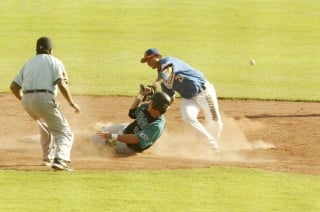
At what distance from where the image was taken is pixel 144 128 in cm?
1306

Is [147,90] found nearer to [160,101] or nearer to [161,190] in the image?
[160,101]

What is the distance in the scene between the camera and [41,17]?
1350 inches

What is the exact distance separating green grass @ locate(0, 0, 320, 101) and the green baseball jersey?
6.50 metres

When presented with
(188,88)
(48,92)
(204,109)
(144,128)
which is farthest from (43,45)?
(204,109)

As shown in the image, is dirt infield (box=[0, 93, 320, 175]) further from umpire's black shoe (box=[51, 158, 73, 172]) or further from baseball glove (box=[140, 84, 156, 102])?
baseball glove (box=[140, 84, 156, 102])

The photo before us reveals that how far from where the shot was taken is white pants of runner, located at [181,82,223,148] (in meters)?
14.7

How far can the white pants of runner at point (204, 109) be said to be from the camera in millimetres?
→ 14734

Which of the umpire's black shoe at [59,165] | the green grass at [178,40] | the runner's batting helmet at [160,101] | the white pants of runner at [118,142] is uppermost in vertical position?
the runner's batting helmet at [160,101]

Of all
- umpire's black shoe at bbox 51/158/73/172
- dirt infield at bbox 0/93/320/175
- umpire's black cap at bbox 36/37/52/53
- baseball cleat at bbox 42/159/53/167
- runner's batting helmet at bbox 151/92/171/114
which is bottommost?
dirt infield at bbox 0/93/320/175

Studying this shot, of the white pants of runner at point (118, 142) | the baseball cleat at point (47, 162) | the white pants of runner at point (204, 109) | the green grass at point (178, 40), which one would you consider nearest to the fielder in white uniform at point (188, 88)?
the white pants of runner at point (204, 109)

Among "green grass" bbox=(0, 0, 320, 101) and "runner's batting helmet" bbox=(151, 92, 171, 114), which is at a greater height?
"runner's batting helmet" bbox=(151, 92, 171, 114)

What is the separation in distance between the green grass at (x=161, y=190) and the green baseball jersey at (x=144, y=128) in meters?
0.90

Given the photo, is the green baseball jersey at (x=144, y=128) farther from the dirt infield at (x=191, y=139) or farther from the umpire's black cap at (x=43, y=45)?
the umpire's black cap at (x=43, y=45)

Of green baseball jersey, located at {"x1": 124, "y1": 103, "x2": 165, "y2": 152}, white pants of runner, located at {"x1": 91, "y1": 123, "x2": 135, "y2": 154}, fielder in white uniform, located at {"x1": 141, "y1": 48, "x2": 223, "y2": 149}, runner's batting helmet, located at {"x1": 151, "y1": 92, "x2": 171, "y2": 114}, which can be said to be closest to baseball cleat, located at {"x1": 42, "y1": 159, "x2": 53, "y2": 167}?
green baseball jersey, located at {"x1": 124, "y1": 103, "x2": 165, "y2": 152}
